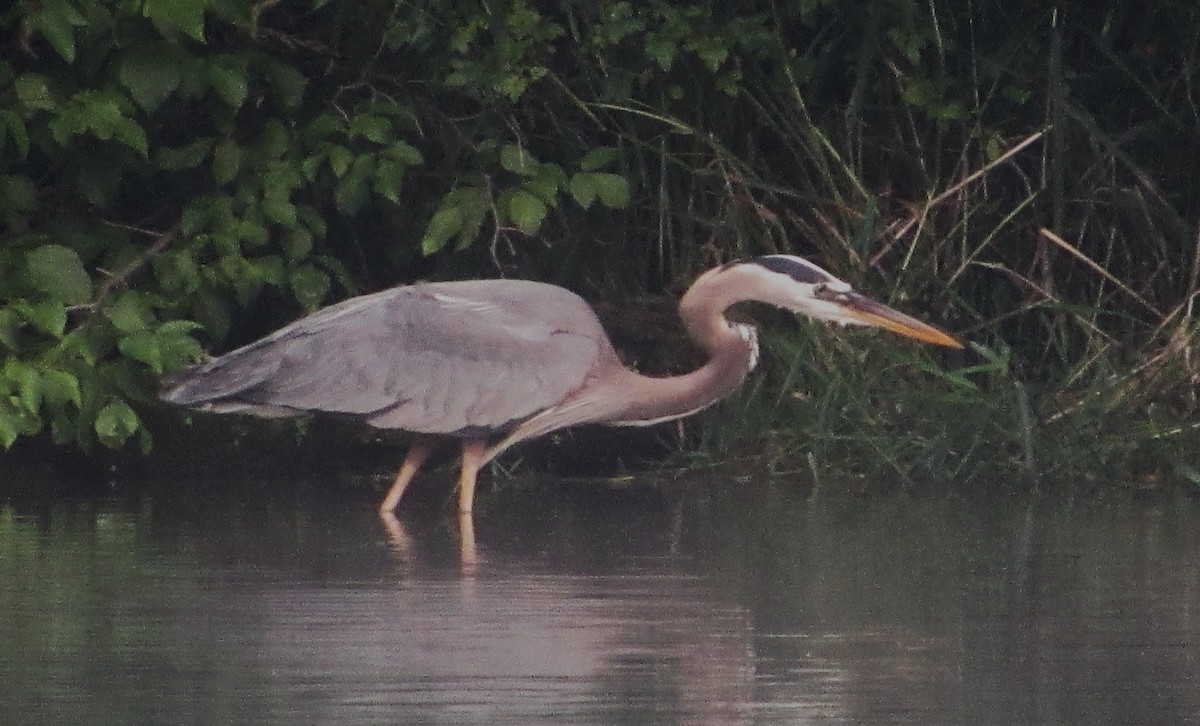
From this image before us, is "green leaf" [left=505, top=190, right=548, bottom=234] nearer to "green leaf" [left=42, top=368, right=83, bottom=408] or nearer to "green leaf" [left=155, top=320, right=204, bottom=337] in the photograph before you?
"green leaf" [left=155, top=320, right=204, bottom=337]

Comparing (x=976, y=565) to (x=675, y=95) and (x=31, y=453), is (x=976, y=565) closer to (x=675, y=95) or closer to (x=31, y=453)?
(x=675, y=95)

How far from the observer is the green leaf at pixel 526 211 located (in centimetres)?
847

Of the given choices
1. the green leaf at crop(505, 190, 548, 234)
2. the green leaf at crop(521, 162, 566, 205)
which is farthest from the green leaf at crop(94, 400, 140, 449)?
the green leaf at crop(521, 162, 566, 205)

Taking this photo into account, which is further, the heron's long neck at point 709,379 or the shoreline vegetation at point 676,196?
the heron's long neck at point 709,379

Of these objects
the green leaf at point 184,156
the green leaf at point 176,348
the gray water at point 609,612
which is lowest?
the gray water at point 609,612

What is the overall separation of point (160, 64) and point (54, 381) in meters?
1.07

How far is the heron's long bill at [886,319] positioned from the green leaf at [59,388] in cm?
257

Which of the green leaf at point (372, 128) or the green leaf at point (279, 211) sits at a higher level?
the green leaf at point (372, 128)

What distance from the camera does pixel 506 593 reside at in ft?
19.3

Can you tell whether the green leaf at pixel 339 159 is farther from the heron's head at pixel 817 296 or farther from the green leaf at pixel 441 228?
the heron's head at pixel 817 296

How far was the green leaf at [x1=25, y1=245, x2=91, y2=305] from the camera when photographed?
8.06 m

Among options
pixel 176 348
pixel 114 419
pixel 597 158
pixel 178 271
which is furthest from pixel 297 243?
pixel 597 158

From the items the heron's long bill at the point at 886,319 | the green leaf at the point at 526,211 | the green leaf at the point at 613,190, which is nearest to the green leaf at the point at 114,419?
the green leaf at the point at 526,211

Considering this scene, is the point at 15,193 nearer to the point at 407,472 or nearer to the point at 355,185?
the point at 355,185
